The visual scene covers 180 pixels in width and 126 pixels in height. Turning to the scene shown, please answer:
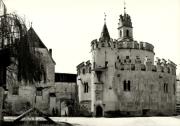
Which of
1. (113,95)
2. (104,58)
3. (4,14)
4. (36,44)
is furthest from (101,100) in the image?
(4,14)

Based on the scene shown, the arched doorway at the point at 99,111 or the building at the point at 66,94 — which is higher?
the building at the point at 66,94

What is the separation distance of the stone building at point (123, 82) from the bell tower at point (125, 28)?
5.01 m

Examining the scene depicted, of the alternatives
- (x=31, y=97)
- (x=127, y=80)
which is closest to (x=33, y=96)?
(x=31, y=97)

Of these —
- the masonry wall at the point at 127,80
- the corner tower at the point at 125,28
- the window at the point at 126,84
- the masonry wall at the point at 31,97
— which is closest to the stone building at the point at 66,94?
the masonry wall at the point at 31,97

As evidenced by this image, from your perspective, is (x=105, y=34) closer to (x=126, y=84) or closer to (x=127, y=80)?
(x=127, y=80)

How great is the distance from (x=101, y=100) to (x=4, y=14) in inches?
1172

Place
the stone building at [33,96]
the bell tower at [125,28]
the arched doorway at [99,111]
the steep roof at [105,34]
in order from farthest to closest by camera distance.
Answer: the bell tower at [125,28] < the steep roof at [105,34] < the stone building at [33,96] < the arched doorway at [99,111]

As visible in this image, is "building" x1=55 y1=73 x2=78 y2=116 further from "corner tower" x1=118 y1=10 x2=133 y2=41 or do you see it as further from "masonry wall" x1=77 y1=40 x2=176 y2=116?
"corner tower" x1=118 y1=10 x2=133 y2=41

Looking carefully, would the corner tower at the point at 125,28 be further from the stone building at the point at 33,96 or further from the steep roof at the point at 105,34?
the stone building at the point at 33,96

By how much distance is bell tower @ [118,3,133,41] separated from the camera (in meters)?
54.2

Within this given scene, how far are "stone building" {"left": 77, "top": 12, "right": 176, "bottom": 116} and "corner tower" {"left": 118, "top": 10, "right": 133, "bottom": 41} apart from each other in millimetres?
5006

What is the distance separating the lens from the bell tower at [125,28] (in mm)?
54250

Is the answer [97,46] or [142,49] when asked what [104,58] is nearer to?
[97,46]

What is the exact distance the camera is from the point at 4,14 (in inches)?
640
